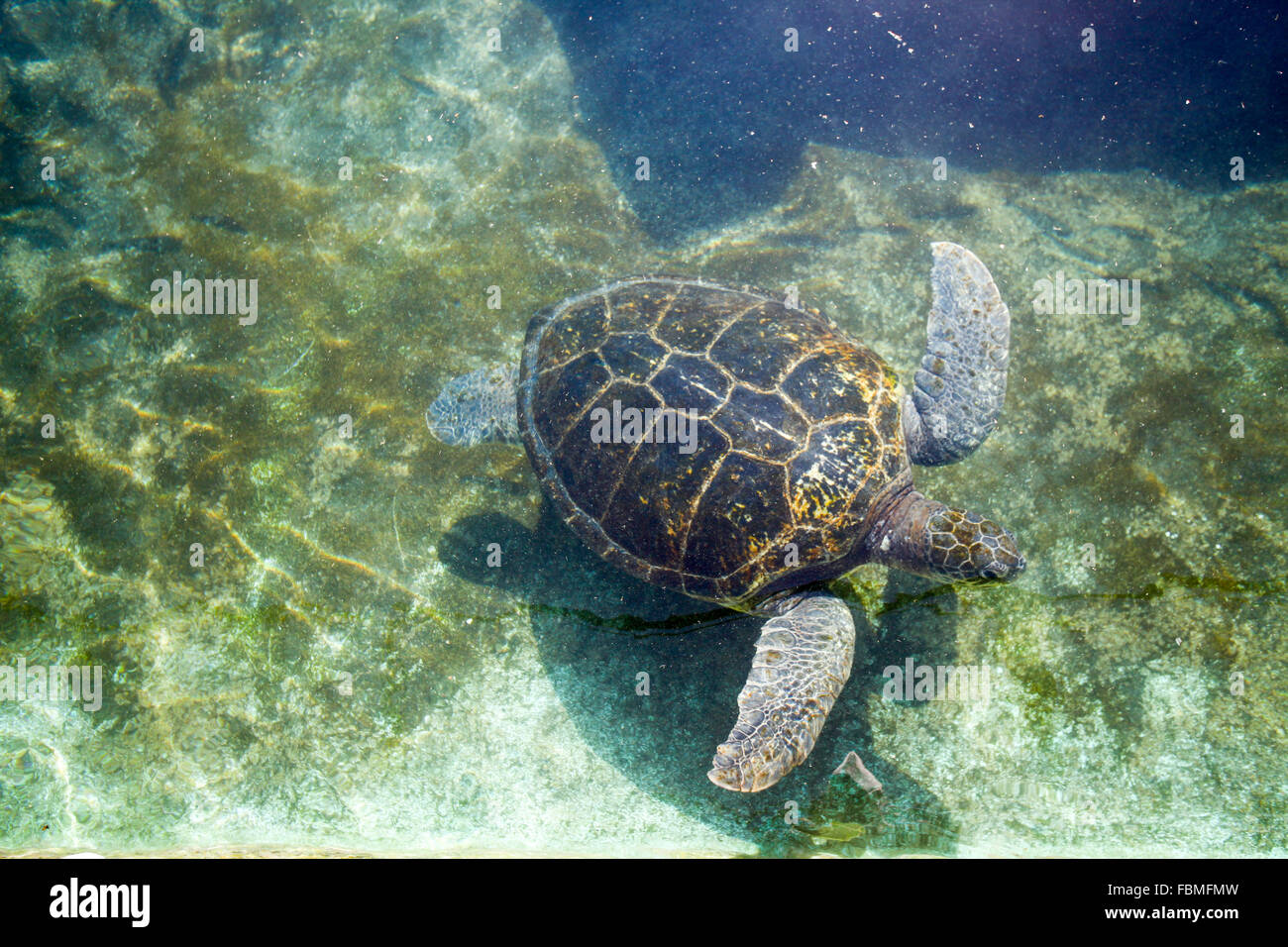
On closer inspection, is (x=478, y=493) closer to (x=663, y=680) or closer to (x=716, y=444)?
(x=663, y=680)

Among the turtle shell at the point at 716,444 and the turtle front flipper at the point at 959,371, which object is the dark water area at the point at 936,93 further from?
the turtle shell at the point at 716,444

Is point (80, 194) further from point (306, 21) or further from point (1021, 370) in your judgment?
point (1021, 370)

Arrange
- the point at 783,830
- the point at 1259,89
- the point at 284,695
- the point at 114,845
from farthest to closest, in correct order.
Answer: the point at 1259,89 < the point at 284,695 < the point at 114,845 < the point at 783,830

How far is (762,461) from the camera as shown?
364cm

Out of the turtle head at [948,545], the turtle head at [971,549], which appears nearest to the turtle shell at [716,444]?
the turtle head at [948,545]

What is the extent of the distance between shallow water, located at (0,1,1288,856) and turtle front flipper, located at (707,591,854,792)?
52cm

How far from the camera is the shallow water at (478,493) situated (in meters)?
4.09

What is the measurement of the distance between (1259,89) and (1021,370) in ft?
10.1

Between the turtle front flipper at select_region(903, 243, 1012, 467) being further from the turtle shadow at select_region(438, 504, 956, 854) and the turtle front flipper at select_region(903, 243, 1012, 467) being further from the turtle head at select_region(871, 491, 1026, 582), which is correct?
the turtle shadow at select_region(438, 504, 956, 854)

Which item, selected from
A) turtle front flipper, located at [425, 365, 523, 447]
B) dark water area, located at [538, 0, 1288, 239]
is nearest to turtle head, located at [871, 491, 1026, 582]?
turtle front flipper, located at [425, 365, 523, 447]

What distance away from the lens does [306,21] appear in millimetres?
6109

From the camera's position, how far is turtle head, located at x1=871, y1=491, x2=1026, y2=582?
3592mm

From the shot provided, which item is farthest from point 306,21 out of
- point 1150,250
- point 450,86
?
point 1150,250

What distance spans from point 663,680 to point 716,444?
1655 mm
